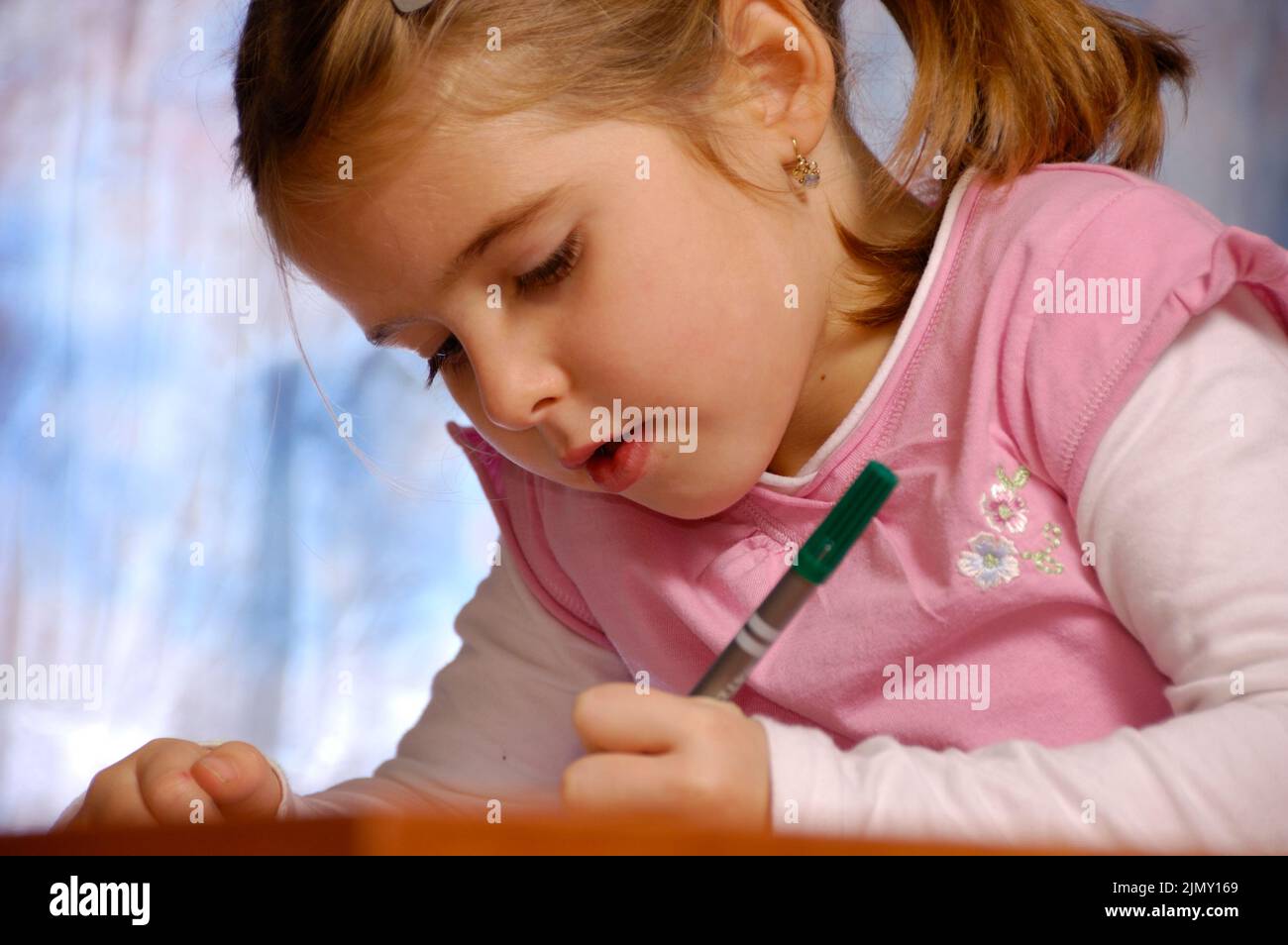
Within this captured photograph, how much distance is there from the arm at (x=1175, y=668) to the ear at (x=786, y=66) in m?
0.24

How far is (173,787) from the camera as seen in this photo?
0.62 m

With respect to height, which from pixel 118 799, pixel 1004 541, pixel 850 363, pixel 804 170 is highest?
pixel 804 170

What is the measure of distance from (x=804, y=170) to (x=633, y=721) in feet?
1.26

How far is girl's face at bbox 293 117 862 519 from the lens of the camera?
0.63 m

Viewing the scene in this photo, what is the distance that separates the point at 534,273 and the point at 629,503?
25 centimetres

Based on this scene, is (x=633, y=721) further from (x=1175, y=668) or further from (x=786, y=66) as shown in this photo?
(x=786, y=66)

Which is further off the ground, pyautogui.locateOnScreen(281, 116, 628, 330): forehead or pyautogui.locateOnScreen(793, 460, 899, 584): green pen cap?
pyautogui.locateOnScreen(281, 116, 628, 330): forehead

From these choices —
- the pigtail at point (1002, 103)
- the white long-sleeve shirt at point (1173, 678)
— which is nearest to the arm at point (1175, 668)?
the white long-sleeve shirt at point (1173, 678)

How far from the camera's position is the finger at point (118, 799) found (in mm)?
625

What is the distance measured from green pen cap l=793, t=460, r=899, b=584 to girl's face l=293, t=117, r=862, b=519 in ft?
0.66

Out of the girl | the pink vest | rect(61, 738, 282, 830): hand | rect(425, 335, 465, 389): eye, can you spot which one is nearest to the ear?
the girl

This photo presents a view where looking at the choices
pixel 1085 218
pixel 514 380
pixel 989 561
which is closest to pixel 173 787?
pixel 514 380

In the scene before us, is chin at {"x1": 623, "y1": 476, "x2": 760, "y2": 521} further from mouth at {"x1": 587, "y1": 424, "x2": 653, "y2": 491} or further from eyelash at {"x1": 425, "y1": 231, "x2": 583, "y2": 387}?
eyelash at {"x1": 425, "y1": 231, "x2": 583, "y2": 387}

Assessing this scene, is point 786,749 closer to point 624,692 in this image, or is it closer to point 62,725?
point 624,692
